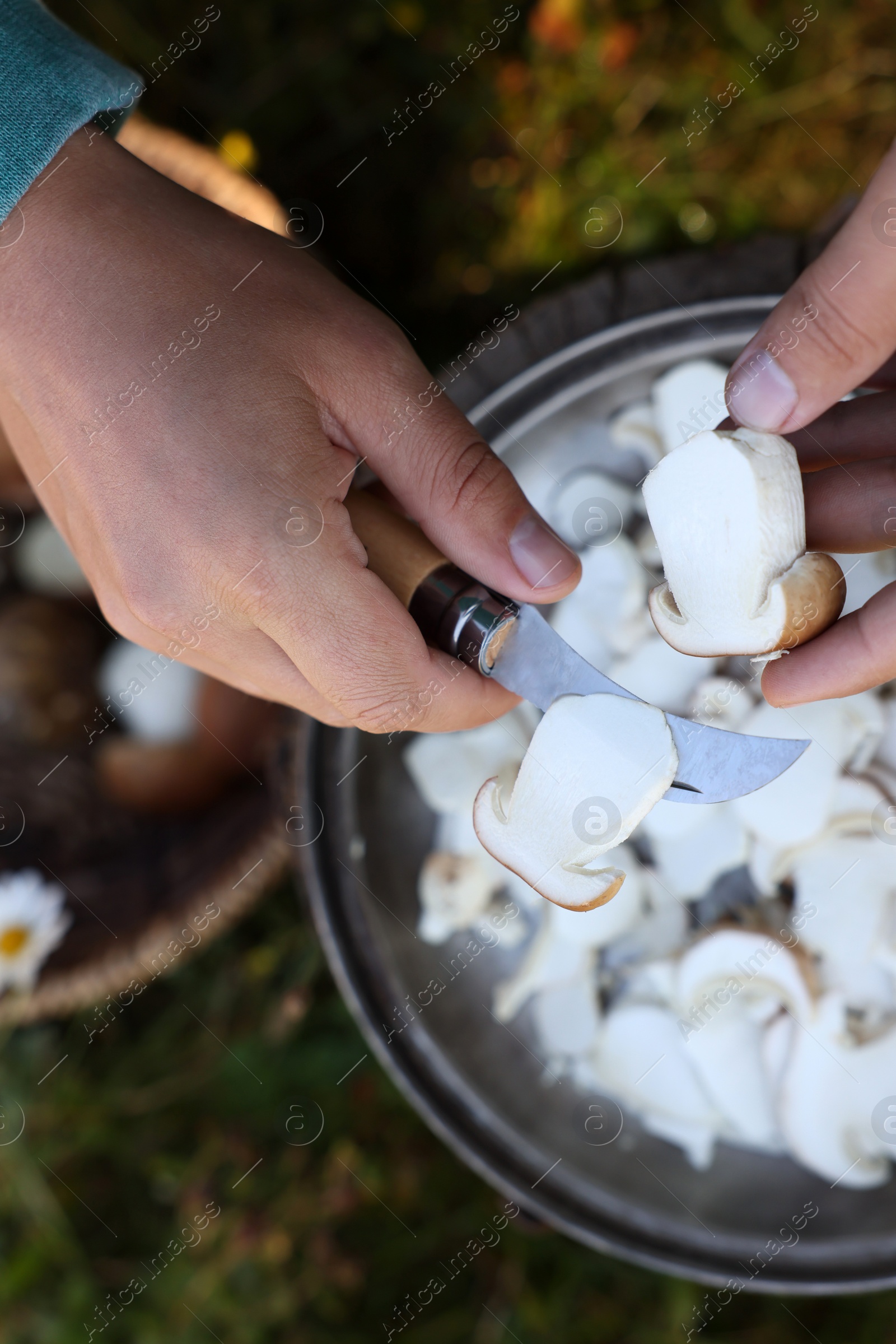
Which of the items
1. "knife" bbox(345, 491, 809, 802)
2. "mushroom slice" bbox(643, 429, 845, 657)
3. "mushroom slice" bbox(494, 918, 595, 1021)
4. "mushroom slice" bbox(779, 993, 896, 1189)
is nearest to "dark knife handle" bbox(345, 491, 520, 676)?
"knife" bbox(345, 491, 809, 802)

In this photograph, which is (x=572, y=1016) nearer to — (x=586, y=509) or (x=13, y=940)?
(x=586, y=509)

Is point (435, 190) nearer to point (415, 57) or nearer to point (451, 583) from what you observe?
point (415, 57)

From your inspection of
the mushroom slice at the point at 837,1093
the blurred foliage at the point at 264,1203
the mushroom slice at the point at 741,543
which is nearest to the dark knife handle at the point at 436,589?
the mushroom slice at the point at 741,543

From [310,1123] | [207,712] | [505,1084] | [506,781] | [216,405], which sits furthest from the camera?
[310,1123]

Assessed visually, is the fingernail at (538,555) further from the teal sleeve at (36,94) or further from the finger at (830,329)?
the teal sleeve at (36,94)

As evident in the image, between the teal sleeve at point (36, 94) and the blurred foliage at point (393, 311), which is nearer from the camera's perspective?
the teal sleeve at point (36, 94)

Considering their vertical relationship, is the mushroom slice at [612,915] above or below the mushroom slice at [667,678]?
below

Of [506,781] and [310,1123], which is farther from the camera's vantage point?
[310,1123]

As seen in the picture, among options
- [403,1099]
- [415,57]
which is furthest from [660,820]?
[415,57]
